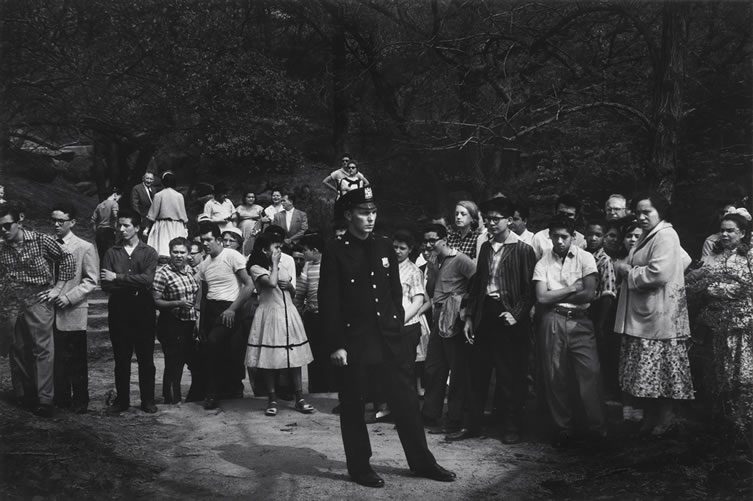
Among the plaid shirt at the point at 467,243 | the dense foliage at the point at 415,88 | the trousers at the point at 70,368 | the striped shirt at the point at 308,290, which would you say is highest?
the dense foliage at the point at 415,88

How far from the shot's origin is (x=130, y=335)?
750 centimetres

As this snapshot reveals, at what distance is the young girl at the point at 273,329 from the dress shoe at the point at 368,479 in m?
2.26

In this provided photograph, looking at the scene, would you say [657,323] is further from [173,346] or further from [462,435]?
[173,346]

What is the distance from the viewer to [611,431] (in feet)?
22.0

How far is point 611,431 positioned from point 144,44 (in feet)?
35.0

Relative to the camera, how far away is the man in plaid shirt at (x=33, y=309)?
23.1ft

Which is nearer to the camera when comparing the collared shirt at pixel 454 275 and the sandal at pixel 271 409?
the collared shirt at pixel 454 275

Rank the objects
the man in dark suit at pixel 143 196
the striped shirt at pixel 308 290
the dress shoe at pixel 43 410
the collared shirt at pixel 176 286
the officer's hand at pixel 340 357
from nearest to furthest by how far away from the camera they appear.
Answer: the officer's hand at pixel 340 357 → the dress shoe at pixel 43 410 → the collared shirt at pixel 176 286 → the striped shirt at pixel 308 290 → the man in dark suit at pixel 143 196

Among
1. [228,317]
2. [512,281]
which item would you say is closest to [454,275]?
[512,281]

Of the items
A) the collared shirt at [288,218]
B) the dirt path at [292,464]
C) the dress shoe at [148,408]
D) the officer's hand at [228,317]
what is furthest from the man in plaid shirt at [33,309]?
the collared shirt at [288,218]

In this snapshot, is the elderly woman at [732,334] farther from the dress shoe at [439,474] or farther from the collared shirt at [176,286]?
the collared shirt at [176,286]

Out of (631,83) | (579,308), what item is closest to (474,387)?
(579,308)

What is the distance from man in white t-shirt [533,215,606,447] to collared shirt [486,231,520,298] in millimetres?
319

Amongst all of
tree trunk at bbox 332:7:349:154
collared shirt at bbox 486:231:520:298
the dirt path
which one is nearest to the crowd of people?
collared shirt at bbox 486:231:520:298
